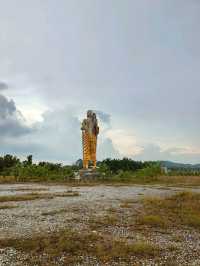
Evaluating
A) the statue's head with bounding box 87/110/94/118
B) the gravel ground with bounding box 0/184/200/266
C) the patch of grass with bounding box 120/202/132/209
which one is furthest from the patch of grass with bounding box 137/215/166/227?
the statue's head with bounding box 87/110/94/118

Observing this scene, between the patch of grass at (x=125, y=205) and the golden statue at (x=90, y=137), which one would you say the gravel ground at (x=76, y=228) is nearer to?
the patch of grass at (x=125, y=205)

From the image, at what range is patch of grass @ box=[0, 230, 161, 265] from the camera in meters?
9.46

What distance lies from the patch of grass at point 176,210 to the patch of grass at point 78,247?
327 cm

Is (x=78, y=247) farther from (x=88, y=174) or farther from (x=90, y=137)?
(x=90, y=137)

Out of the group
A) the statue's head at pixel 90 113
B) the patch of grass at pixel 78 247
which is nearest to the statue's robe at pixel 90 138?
the statue's head at pixel 90 113

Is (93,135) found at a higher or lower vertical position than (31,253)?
higher

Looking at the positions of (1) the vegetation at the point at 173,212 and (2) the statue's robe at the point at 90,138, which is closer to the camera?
(1) the vegetation at the point at 173,212

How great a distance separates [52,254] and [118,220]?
430cm

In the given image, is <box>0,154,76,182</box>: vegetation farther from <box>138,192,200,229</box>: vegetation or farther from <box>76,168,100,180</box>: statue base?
<box>138,192,200,229</box>: vegetation

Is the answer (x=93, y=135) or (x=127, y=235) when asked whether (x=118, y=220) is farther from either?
(x=93, y=135)

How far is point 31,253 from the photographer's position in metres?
9.57

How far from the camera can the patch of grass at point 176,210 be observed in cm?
1396

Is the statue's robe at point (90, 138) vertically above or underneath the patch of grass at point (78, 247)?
above

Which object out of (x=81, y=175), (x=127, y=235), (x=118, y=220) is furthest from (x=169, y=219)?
(x=81, y=175)
